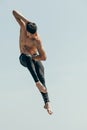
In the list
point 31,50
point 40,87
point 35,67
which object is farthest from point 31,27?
point 40,87

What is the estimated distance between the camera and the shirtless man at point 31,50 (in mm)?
23656

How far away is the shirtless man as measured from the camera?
23656 mm

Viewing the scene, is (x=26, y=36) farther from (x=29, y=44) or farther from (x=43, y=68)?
(x=43, y=68)

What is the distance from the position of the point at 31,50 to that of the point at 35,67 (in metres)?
0.96

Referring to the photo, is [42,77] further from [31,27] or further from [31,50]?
[31,27]

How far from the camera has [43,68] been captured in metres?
24.9

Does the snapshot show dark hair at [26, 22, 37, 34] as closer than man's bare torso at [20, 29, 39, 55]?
Yes

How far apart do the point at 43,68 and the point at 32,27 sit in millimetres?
2685

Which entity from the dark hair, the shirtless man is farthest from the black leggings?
the dark hair

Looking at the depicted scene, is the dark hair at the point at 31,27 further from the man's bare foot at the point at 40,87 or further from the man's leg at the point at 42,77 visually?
the man's bare foot at the point at 40,87

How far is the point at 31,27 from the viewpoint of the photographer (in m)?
23.4

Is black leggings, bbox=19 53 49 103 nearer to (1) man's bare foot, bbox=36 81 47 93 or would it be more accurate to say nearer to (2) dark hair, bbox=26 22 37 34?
(1) man's bare foot, bbox=36 81 47 93

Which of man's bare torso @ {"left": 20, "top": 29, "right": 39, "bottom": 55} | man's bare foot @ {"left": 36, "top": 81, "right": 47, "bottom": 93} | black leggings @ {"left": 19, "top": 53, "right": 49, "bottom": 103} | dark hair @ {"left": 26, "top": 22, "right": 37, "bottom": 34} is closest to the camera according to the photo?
dark hair @ {"left": 26, "top": 22, "right": 37, "bottom": 34}

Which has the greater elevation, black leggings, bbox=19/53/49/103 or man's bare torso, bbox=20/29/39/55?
man's bare torso, bbox=20/29/39/55
